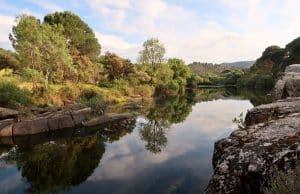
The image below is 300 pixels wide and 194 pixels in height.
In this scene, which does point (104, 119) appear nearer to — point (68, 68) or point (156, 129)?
point (156, 129)

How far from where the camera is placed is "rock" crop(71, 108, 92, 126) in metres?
26.1

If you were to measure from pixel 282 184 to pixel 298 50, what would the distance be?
68998 mm

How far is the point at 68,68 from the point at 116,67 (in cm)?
1585

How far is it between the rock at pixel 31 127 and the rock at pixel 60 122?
435 millimetres

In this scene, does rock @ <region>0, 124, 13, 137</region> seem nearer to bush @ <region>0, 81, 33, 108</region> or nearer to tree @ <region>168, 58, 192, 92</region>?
bush @ <region>0, 81, 33, 108</region>

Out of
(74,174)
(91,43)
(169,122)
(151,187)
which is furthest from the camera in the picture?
(91,43)

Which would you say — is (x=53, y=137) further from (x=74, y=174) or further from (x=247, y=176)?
(x=247, y=176)

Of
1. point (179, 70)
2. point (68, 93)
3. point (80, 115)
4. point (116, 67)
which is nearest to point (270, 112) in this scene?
point (80, 115)

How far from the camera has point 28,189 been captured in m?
12.1

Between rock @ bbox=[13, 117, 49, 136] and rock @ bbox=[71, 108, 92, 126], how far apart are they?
2866mm

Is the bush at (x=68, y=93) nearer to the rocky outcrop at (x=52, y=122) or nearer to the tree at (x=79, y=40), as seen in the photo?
the rocky outcrop at (x=52, y=122)

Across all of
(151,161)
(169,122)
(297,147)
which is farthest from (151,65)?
(297,147)

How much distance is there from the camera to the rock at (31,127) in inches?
869

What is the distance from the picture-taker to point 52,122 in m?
24.1
